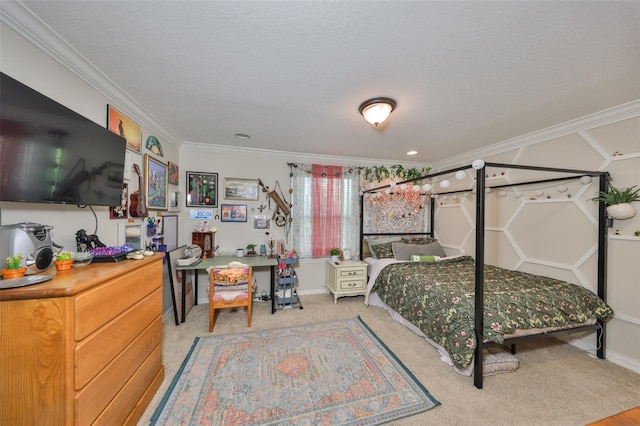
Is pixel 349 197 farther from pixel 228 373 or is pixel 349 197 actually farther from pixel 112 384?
pixel 112 384

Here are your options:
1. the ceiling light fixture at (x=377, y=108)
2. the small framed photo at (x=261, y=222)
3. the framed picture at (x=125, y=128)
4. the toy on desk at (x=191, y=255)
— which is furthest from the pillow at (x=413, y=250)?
the framed picture at (x=125, y=128)

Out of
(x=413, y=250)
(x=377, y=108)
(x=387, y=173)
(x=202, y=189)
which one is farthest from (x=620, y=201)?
(x=202, y=189)

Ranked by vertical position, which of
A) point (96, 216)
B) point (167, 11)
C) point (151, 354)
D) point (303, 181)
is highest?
point (167, 11)

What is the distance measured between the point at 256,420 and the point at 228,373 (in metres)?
0.56

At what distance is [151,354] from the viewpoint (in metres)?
1.69

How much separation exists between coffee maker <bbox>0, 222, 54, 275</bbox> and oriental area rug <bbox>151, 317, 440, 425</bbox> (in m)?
1.24

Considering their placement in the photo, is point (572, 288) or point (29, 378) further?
point (572, 288)

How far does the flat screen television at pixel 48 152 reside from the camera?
3.36 ft

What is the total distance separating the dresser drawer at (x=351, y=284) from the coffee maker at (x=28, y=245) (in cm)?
307

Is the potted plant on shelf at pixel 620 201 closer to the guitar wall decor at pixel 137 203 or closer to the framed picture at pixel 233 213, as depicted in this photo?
the framed picture at pixel 233 213

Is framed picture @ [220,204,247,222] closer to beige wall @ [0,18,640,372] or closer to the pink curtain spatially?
beige wall @ [0,18,640,372]

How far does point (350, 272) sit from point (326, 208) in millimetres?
1168

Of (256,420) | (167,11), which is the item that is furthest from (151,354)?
(167,11)

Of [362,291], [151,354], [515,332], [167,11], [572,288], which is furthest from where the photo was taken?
[362,291]
